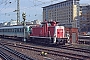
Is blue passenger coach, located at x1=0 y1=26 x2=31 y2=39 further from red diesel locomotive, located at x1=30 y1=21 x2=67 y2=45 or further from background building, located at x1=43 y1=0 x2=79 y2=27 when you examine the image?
background building, located at x1=43 y1=0 x2=79 y2=27

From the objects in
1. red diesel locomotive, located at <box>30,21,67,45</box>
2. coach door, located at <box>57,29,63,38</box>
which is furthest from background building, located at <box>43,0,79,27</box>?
coach door, located at <box>57,29,63,38</box>

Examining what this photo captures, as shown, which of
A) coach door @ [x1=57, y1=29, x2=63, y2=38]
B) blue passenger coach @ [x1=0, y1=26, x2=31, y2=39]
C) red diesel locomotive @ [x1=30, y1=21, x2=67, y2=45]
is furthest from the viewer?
blue passenger coach @ [x1=0, y1=26, x2=31, y2=39]

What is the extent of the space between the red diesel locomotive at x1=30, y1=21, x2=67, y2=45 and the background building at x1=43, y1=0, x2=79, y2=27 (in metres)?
83.0

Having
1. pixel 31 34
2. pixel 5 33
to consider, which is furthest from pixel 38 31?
pixel 5 33

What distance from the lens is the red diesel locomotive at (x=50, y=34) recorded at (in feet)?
83.2

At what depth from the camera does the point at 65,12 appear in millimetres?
132250

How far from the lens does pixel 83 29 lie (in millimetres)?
105750

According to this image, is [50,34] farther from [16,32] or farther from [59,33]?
[16,32]

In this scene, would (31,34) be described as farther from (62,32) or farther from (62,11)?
(62,11)

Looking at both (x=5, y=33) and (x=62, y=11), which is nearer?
(x=5, y=33)

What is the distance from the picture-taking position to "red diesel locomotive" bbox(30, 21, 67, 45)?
25372 mm

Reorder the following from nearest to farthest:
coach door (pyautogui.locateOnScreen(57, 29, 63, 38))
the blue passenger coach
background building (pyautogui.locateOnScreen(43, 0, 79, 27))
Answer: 1. coach door (pyautogui.locateOnScreen(57, 29, 63, 38))
2. the blue passenger coach
3. background building (pyautogui.locateOnScreen(43, 0, 79, 27))

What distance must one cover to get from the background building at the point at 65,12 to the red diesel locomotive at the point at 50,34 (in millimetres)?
82958

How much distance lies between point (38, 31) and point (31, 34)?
3349 mm
